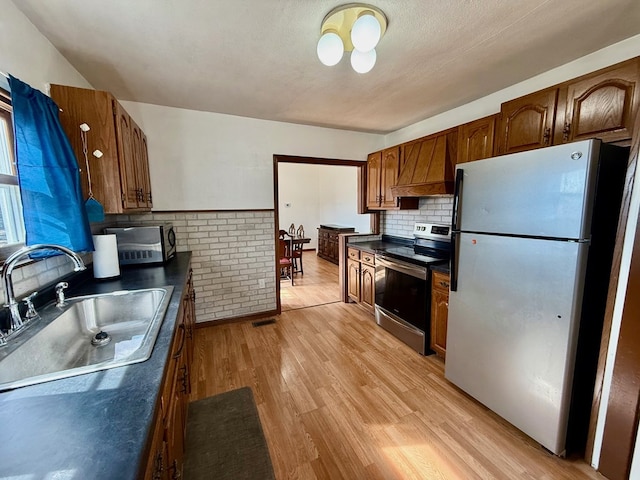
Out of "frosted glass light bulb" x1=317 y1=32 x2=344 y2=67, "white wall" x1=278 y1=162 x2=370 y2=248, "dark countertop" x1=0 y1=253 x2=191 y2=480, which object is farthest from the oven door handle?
"white wall" x1=278 y1=162 x2=370 y2=248

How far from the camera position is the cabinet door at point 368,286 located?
3.40 m

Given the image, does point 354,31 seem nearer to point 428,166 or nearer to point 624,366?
point 428,166

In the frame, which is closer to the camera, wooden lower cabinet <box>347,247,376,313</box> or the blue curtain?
the blue curtain

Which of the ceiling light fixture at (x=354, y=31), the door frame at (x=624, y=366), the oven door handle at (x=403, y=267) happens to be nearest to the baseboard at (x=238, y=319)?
the oven door handle at (x=403, y=267)

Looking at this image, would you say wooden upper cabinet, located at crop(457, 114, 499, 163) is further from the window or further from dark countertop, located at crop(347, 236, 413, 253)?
the window

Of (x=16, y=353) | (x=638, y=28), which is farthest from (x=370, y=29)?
(x=16, y=353)

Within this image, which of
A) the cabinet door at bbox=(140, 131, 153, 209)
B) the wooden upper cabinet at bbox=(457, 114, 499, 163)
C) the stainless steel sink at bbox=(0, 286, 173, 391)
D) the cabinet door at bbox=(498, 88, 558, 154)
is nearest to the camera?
the stainless steel sink at bbox=(0, 286, 173, 391)

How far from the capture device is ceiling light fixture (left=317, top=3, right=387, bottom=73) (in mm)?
1357

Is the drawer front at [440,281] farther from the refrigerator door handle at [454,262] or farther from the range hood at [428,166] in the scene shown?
the range hood at [428,166]

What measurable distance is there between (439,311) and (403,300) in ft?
1.47

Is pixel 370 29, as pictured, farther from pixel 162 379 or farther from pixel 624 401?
pixel 624 401

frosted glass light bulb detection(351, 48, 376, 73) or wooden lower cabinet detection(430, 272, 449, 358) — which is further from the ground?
frosted glass light bulb detection(351, 48, 376, 73)

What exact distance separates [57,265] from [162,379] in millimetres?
1411

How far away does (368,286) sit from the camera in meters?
3.50
